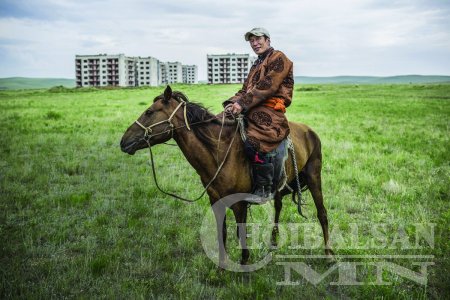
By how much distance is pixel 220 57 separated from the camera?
490ft

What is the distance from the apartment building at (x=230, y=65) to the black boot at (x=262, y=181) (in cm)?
14673

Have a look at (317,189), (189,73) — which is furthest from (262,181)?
(189,73)

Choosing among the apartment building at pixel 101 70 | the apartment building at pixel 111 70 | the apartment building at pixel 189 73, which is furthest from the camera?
the apartment building at pixel 189 73

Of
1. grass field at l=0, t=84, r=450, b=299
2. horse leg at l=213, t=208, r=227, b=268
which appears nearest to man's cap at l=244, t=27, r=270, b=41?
horse leg at l=213, t=208, r=227, b=268

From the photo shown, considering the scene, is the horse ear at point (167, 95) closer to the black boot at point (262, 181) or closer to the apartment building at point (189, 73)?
the black boot at point (262, 181)

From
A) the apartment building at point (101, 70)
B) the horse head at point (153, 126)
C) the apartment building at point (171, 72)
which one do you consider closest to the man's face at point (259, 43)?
the horse head at point (153, 126)

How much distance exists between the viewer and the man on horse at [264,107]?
14.9 ft

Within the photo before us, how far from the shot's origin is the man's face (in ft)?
15.4

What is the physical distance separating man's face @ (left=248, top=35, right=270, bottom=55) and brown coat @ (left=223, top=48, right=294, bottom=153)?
0.08 meters

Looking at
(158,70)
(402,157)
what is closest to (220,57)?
(158,70)

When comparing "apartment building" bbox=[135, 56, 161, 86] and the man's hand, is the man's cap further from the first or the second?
"apartment building" bbox=[135, 56, 161, 86]

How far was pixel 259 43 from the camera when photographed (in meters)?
4.72

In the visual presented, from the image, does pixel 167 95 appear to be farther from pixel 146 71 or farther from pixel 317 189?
pixel 146 71

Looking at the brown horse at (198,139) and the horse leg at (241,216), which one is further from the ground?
the brown horse at (198,139)
